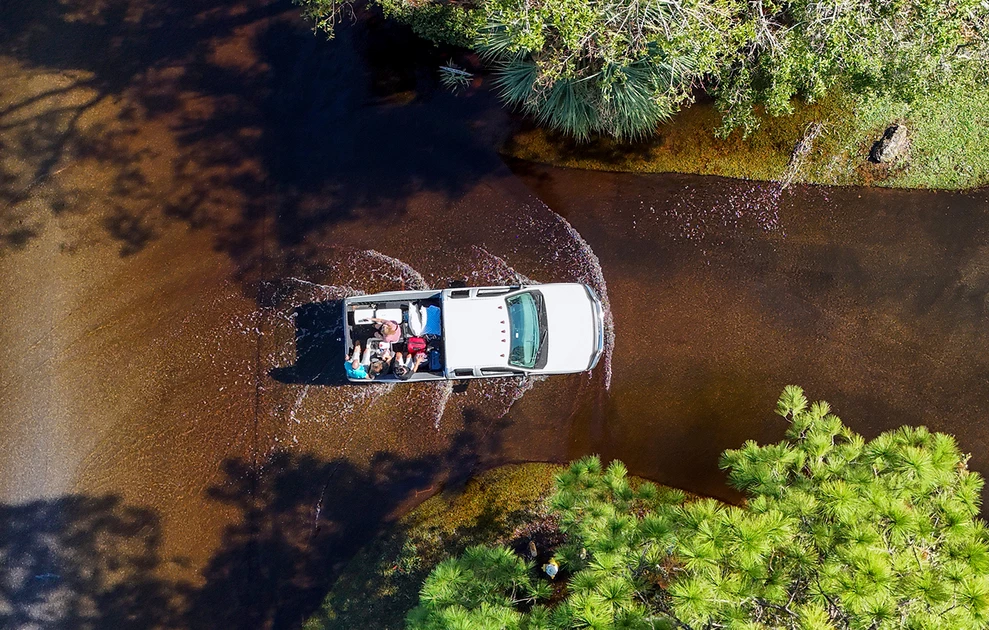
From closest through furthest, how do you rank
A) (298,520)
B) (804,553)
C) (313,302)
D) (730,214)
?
(804,553)
(298,520)
(313,302)
(730,214)

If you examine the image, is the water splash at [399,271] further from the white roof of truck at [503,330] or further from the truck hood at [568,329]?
the truck hood at [568,329]

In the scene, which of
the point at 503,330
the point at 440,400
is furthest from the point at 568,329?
the point at 440,400

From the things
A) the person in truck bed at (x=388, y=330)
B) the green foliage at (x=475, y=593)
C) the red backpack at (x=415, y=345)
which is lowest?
the green foliage at (x=475, y=593)

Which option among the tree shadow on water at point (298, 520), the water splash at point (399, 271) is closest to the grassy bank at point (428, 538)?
the tree shadow on water at point (298, 520)

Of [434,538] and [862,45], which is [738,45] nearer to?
[862,45]

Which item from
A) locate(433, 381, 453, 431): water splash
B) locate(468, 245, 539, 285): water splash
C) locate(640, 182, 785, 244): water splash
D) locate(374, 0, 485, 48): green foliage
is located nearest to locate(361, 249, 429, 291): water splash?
locate(468, 245, 539, 285): water splash

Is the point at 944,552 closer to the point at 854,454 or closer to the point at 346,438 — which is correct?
the point at 854,454

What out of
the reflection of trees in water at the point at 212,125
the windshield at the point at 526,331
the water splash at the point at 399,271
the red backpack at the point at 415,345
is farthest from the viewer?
the reflection of trees in water at the point at 212,125
